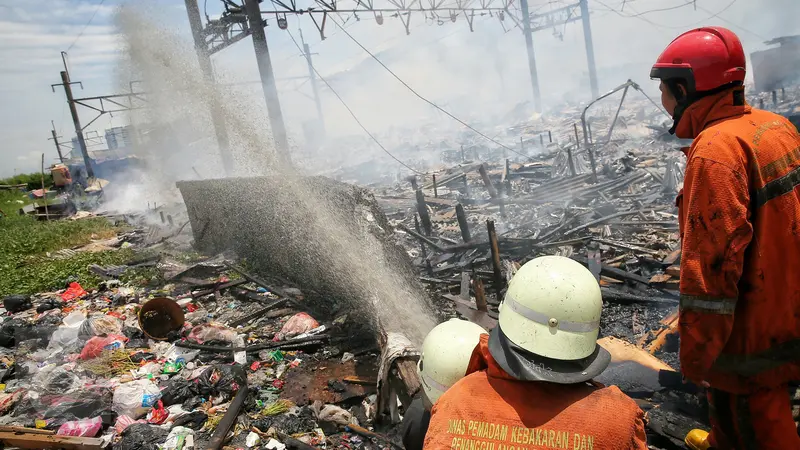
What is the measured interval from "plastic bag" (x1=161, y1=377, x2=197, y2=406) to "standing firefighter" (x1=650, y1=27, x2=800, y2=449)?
4680mm

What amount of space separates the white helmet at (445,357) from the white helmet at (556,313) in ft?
2.22

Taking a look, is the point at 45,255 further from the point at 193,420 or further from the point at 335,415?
the point at 335,415

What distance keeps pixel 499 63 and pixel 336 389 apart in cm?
5962

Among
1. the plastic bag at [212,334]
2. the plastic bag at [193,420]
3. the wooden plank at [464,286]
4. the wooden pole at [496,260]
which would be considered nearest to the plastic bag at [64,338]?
the plastic bag at [212,334]

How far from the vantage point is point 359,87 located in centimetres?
5966

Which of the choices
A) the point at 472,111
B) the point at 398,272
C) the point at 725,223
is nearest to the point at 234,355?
the point at 398,272

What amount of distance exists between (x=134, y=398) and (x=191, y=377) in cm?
64

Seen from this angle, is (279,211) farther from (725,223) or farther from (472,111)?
(472,111)

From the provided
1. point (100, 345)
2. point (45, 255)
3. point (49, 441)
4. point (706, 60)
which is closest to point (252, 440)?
point (49, 441)

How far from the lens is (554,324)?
5.89ft

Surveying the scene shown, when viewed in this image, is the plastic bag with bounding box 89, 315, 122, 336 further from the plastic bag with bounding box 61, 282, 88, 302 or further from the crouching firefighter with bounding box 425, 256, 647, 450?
the crouching firefighter with bounding box 425, 256, 647, 450

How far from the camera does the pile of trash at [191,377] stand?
4.23m

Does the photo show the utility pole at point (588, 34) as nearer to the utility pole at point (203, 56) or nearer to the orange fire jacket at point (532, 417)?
the utility pole at point (203, 56)

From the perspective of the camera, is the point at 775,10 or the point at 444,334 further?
the point at 775,10
